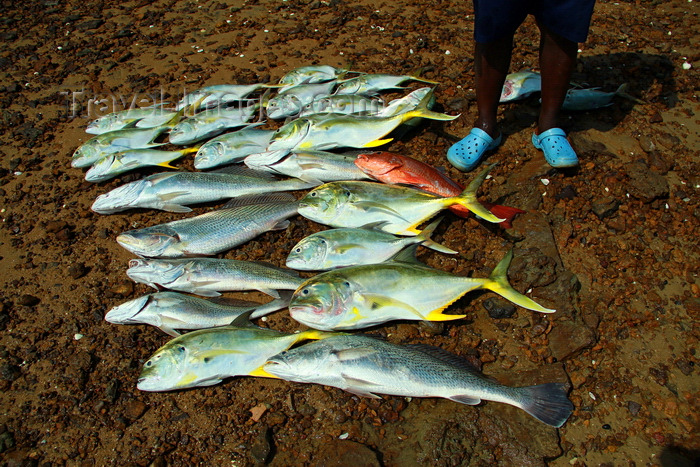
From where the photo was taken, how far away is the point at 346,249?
302cm

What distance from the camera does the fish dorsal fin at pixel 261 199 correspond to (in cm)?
349

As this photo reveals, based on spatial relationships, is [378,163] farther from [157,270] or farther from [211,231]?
[157,270]

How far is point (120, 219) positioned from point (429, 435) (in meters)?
2.90

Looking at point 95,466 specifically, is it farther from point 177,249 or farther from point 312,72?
point 312,72

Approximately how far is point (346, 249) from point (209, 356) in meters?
1.08

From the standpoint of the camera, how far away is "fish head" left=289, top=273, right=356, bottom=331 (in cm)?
262

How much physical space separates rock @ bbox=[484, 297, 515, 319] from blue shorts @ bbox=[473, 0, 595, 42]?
73.1 inches

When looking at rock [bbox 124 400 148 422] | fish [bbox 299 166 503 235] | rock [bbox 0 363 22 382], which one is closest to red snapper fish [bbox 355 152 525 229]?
fish [bbox 299 166 503 235]

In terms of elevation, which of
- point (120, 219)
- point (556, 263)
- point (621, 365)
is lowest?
point (621, 365)

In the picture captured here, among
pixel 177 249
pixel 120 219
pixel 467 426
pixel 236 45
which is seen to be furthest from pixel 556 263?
pixel 236 45

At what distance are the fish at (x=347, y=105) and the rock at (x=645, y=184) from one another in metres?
2.24

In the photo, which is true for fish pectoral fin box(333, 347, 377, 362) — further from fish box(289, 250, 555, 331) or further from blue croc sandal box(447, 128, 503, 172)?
blue croc sandal box(447, 128, 503, 172)

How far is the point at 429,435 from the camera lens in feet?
7.88

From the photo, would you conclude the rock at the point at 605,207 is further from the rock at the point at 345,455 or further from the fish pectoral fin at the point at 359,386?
the rock at the point at 345,455
